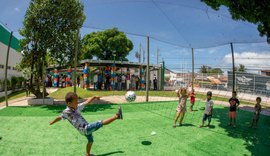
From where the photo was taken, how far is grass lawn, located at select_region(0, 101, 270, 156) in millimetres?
5176

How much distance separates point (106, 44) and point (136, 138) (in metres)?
35.0

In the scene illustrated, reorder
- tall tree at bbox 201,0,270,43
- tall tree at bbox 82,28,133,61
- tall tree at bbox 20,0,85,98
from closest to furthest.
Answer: tall tree at bbox 201,0,270,43
tall tree at bbox 20,0,85,98
tall tree at bbox 82,28,133,61

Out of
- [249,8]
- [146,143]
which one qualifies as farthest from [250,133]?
[249,8]

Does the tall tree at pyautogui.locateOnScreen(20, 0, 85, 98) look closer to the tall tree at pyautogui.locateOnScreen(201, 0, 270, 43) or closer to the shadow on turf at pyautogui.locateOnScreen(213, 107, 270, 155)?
the tall tree at pyautogui.locateOnScreen(201, 0, 270, 43)

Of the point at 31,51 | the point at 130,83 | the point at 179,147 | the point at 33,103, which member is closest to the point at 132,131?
the point at 179,147

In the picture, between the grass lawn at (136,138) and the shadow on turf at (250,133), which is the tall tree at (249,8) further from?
the grass lawn at (136,138)

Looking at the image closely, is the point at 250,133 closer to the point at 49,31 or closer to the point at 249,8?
the point at 249,8

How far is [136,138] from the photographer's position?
6.15m

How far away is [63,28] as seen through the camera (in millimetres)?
12562

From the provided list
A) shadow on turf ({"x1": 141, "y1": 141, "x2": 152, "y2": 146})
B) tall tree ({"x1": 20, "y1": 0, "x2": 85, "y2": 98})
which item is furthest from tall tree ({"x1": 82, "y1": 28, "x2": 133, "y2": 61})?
shadow on turf ({"x1": 141, "y1": 141, "x2": 152, "y2": 146})

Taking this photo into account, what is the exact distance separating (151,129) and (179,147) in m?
1.86

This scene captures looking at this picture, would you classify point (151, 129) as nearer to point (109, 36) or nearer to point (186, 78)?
point (186, 78)

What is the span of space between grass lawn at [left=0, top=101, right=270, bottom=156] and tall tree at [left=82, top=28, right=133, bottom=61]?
31.0 metres

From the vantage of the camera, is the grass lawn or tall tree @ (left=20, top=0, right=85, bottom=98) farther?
tall tree @ (left=20, top=0, right=85, bottom=98)
